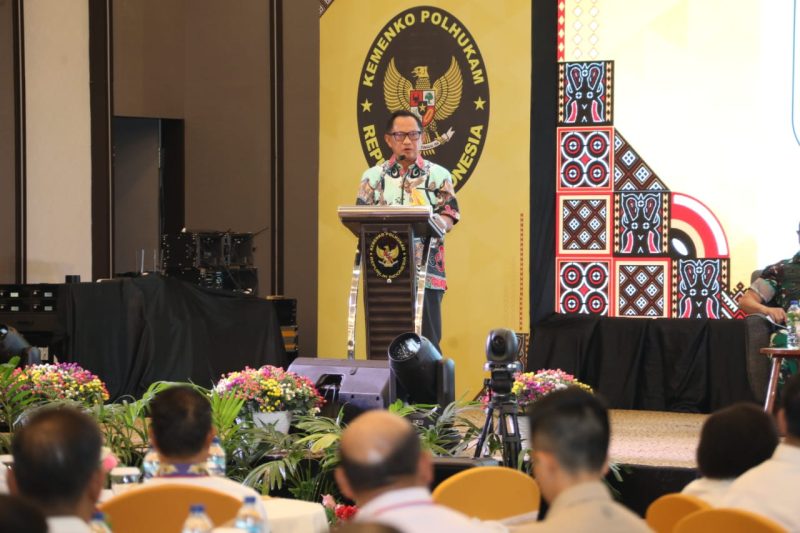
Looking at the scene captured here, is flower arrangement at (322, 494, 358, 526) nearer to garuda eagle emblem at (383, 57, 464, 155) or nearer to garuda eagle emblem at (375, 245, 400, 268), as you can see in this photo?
garuda eagle emblem at (375, 245, 400, 268)

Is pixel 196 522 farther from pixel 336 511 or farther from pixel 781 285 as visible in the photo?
pixel 781 285

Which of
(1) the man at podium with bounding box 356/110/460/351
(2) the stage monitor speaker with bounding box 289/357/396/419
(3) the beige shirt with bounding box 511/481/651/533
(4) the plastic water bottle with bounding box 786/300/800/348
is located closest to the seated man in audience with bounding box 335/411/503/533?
(3) the beige shirt with bounding box 511/481/651/533

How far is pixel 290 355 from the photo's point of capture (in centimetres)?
838

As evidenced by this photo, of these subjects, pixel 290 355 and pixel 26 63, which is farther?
pixel 26 63

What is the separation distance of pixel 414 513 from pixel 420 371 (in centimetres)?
336

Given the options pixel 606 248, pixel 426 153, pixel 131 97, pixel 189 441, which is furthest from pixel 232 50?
pixel 189 441

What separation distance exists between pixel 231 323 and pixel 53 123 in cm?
306

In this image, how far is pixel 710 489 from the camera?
2.48 metres

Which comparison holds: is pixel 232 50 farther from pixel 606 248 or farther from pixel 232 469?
pixel 232 469

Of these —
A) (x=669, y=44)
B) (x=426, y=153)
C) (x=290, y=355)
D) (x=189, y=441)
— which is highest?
(x=669, y=44)

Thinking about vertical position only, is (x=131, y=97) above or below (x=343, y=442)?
above

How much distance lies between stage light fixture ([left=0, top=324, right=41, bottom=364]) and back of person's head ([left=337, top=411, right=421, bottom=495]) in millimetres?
4838

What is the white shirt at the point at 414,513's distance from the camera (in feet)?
5.73

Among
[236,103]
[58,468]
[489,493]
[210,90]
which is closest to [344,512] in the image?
[489,493]
